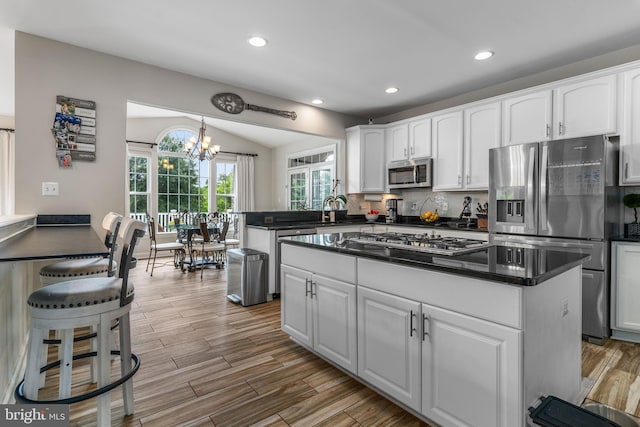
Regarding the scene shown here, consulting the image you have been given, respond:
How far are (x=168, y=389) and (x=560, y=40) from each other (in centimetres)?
425

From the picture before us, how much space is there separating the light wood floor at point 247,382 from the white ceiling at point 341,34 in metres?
2.66

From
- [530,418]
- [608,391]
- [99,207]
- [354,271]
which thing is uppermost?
[99,207]

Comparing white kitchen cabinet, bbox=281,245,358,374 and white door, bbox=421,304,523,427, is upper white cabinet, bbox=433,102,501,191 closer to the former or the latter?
white kitchen cabinet, bbox=281,245,358,374

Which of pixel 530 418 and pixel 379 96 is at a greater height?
pixel 379 96

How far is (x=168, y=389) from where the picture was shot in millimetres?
2082

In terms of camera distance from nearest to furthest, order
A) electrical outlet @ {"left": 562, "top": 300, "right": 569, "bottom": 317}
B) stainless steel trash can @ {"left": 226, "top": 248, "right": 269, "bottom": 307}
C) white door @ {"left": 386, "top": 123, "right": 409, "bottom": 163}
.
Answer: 1. electrical outlet @ {"left": 562, "top": 300, "right": 569, "bottom": 317}
2. stainless steel trash can @ {"left": 226, "top": 248, "right": 269, "bottom": 307}
3. white door @ {"left": 386, "top": 123, "right": 409, "bottom": 163}

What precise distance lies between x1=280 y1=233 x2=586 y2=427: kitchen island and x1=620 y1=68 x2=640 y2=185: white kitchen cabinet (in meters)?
1.83

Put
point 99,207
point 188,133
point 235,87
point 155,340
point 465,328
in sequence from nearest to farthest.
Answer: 1. point 465,328
2. point 155,340
3. point 99,207
4. point 235,87
5. point 188,133

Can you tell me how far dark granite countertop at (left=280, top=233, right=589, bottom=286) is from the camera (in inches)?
52.2

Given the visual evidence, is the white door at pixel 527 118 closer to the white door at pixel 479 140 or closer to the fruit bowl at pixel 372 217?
the white door at pixel 479 140

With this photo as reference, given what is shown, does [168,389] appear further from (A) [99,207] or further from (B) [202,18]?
(B) [202,18]

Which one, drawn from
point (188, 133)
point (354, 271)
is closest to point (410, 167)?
point (354, 271)

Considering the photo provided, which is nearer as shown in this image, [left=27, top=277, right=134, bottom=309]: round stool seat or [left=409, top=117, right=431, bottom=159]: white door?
[left=27, top=277, right=134, bottom=309]: round stool seat

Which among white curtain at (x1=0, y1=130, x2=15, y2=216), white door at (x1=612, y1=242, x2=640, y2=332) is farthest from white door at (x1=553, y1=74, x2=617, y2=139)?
white curtain at (x1=0, y1=130, x2=15, y2=216)
